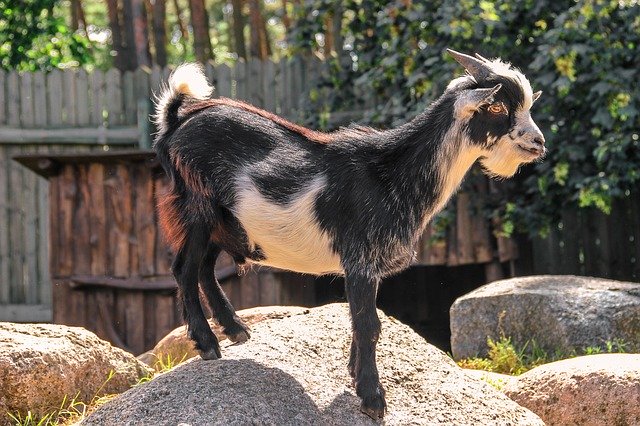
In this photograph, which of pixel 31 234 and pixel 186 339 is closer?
pixel 186 339

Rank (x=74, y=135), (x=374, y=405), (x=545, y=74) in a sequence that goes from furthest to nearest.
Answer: (x=74, y=135), (x=545, y=74), (x=374, y=405)

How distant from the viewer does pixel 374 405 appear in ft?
15.4

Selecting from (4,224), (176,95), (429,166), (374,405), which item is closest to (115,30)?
(4,224)

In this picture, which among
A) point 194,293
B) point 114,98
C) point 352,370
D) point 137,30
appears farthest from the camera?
point 137,30

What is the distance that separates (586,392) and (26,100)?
8.01 metres

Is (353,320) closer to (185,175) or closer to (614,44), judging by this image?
(185,175)

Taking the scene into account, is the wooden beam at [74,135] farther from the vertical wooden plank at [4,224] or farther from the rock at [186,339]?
the rock at [186,339]

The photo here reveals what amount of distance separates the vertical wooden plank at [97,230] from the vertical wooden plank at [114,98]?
1410 millimetres

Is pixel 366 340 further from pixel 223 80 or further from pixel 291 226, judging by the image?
pixel 223 80

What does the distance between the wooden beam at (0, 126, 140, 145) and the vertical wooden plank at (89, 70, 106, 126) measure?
192mm

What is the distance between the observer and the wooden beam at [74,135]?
37.2ft

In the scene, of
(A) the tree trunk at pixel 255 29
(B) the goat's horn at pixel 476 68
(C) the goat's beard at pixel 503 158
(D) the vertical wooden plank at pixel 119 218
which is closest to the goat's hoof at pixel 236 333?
(C) the goat's beard at pixel 503 158

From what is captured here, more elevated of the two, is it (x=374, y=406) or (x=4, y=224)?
(x=4, y=224)

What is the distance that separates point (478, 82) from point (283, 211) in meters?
1.07
